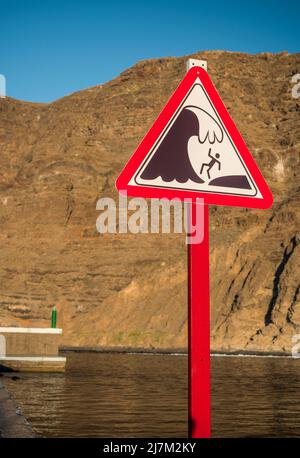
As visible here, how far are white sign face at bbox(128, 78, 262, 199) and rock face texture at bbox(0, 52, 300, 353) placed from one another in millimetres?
56420

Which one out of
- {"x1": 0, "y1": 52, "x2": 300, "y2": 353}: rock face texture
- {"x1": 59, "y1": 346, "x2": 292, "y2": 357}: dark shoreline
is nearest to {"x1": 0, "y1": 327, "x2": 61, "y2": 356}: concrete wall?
{"x1": 59, "y1": 346, "x2": 292, "y2": 357}: dark shoreline

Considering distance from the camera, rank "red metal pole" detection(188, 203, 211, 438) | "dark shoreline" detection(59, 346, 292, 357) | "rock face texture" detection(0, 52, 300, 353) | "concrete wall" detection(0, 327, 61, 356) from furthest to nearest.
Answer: "rock face texture" detection(0, 52, 300, 353) → "dark shoreline" detection(59, 346, 292, 357) → "concrete wall" detection(0, 327, 61, 356) → "red metal pole" detection(188, 203, 211, 438)

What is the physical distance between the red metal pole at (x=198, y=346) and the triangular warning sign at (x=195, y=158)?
0.35 m

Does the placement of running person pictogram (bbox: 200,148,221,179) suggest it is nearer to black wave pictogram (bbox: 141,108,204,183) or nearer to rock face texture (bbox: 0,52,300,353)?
black wave pictogram (bbox: 141,108,204,183)

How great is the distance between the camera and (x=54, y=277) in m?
79.5

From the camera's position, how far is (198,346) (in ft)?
9.83

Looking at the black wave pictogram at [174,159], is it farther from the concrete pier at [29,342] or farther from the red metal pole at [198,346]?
the concrete pier at [29,342]

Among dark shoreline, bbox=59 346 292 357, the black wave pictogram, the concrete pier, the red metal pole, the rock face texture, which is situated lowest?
the red metal pole

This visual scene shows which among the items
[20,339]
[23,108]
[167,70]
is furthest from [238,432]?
[23,108]

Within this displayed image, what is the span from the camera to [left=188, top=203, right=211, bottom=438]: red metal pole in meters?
2.98

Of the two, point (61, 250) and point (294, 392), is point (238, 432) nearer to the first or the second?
point (294, 392)

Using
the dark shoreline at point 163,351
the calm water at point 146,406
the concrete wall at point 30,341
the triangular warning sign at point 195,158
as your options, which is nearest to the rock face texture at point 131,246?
the dark shoreline at point 163,351

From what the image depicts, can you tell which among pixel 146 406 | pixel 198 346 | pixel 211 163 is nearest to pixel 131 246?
pixel 146 406

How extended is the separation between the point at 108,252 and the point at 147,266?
26.6 ft
